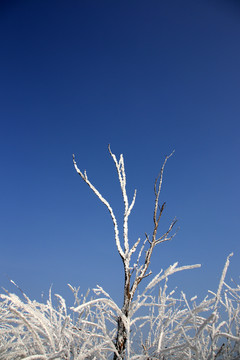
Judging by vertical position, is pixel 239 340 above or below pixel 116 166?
below

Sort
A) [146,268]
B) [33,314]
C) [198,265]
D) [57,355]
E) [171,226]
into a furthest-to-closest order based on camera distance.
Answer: [171,226] → [146,268] → [198,265] → [33,314] → [57,355]

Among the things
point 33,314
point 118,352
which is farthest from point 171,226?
point 33,314

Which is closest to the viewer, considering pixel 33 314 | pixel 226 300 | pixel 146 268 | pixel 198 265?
pixel 33 314

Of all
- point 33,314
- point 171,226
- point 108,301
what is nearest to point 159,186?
point 171,226

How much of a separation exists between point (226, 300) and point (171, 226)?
165 cm

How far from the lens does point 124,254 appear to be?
2.81 metres

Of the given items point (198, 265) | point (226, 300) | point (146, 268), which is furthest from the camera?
point (226, 300)

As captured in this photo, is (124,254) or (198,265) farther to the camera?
(124,254)

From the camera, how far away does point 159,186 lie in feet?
10.5

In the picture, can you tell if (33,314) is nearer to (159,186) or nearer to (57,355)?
(57,355)

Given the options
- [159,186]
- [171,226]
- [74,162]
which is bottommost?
[171,226]

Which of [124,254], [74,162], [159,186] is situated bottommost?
[124,254]

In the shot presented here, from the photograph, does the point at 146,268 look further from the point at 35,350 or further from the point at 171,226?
the point at 35,350

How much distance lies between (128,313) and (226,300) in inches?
84.6
